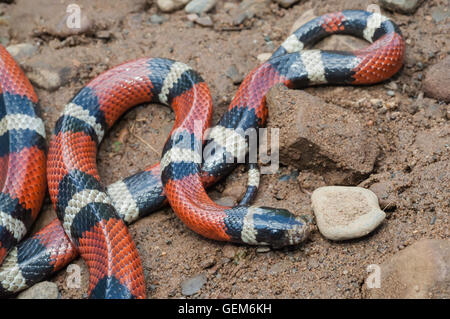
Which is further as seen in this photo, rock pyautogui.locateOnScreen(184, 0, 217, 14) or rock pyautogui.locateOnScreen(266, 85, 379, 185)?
rock pyautogui.locateOnScreen(184, 0, 217, 14)

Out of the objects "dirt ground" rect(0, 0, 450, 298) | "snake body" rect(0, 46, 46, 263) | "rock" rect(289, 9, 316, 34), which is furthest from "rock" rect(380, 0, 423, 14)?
"snake body" rect(0, 46, 46, 263)

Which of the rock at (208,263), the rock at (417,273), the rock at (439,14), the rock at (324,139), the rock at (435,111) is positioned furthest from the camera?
the rock at (439,14)

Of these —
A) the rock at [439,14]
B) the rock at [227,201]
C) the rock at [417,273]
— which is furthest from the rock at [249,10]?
the rock at [417,273]

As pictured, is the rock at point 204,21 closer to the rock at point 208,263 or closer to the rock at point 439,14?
the rock at point 439,14

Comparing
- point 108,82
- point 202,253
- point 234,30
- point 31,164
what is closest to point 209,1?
point 234,30

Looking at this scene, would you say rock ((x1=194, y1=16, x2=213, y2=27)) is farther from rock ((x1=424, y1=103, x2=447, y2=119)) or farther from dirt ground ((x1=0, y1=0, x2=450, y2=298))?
rock ((x1=424, y1=103, x2=447, y2=119))

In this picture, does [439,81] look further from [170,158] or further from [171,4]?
[171,4]

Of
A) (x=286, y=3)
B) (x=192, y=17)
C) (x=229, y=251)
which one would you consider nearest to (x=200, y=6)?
(x=192, y=17)
